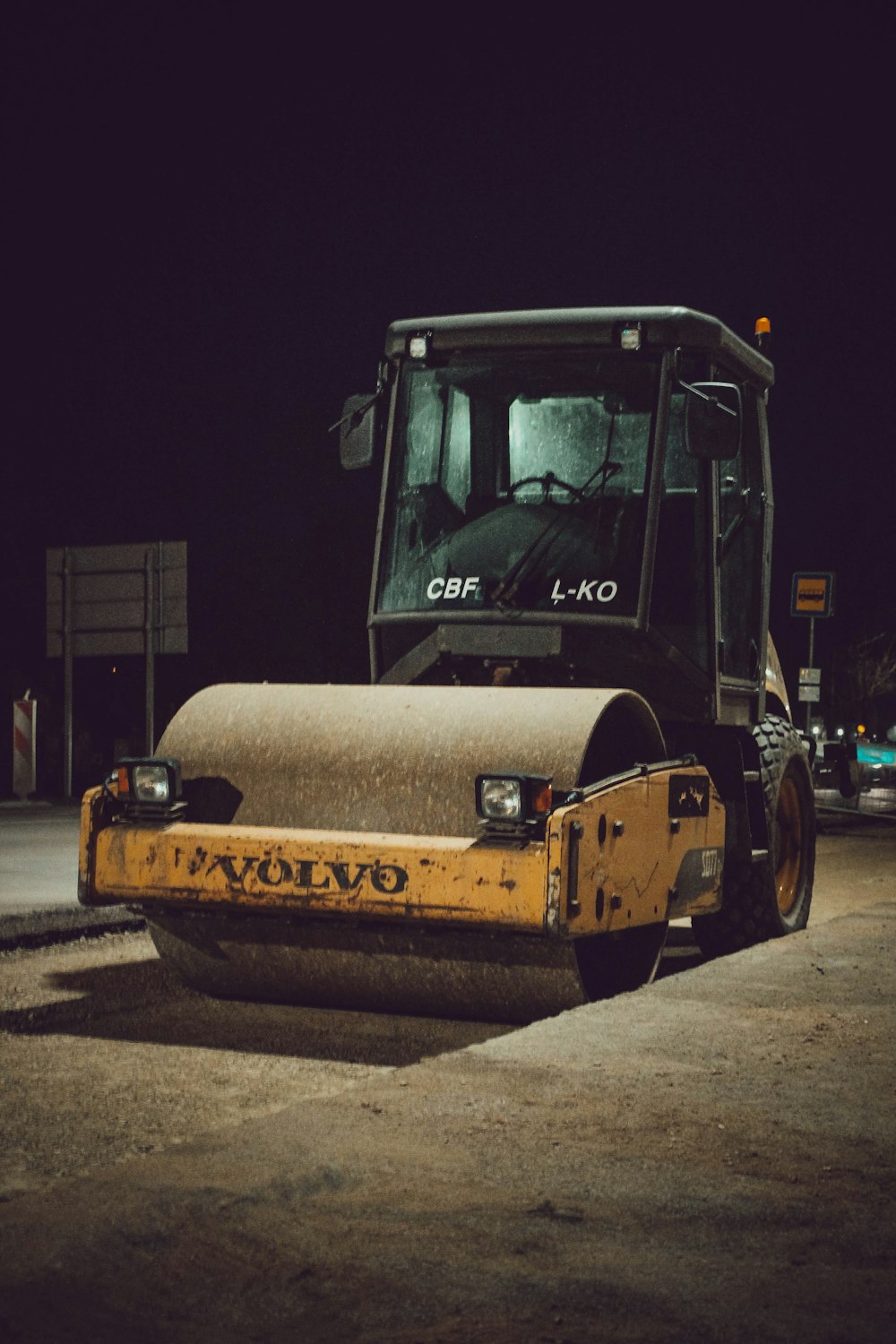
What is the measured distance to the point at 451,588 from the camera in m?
8.42

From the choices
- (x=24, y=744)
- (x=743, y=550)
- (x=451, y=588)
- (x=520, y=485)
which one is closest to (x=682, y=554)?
(x=520, y=485)

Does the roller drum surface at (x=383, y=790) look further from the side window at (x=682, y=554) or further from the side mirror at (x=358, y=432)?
the side mirror at (x=358, y=432)

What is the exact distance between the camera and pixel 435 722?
7250 mm

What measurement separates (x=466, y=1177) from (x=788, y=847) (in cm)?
613

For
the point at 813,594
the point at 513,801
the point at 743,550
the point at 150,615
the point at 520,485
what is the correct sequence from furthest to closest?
the point at 813,594 → the point at 150,615 → the point at 743,550 → the point at 520,485 → the point at 513,801

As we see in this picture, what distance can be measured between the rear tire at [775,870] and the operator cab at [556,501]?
0.84 m

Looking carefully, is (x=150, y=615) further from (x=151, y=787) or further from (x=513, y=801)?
(x=513, y=801)

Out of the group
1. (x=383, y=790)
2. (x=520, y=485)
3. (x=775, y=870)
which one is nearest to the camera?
(x=383, y=790)

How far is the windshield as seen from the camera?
A: 8273 millimetres

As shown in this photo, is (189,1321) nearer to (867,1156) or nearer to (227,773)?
(867,1156)

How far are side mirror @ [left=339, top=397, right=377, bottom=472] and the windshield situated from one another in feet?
0.43

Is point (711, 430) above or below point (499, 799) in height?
above

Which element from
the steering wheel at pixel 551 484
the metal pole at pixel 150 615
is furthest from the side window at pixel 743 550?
the metal pole at pixel 150 615

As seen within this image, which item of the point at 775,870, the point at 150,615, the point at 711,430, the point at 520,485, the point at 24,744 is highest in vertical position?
the point at 711,430
